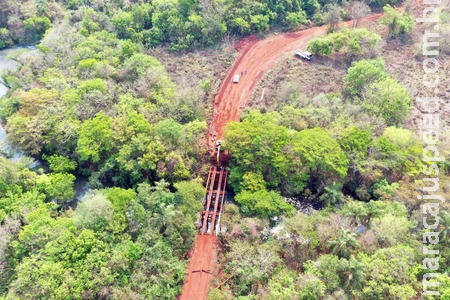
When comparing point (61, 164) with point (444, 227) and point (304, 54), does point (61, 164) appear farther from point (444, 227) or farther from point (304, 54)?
point (304, 54)

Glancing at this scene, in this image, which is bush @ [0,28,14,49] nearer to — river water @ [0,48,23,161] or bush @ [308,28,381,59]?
river water @ [0,48,23,161]

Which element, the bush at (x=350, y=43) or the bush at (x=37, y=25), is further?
the bush at (x=37, y=25)

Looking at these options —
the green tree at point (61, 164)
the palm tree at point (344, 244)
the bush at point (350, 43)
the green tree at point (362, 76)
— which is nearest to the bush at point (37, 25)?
the green tree at point (61, 164)

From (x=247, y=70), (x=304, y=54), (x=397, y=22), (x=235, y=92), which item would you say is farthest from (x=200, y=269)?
(x=397, y=22)

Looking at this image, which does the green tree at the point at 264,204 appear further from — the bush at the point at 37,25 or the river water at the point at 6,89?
the bush at the point at 37,25

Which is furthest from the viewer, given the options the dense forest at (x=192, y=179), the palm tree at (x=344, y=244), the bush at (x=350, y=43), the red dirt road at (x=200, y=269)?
the bush at (x=350, y=43)

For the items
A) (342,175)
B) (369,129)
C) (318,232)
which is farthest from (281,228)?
(369,129)

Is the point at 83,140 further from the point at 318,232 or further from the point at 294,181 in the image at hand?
the point at 318,232

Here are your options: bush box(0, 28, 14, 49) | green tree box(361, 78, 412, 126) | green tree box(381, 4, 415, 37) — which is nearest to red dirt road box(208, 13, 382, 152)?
green tree box(381, 4, 415, 37)
